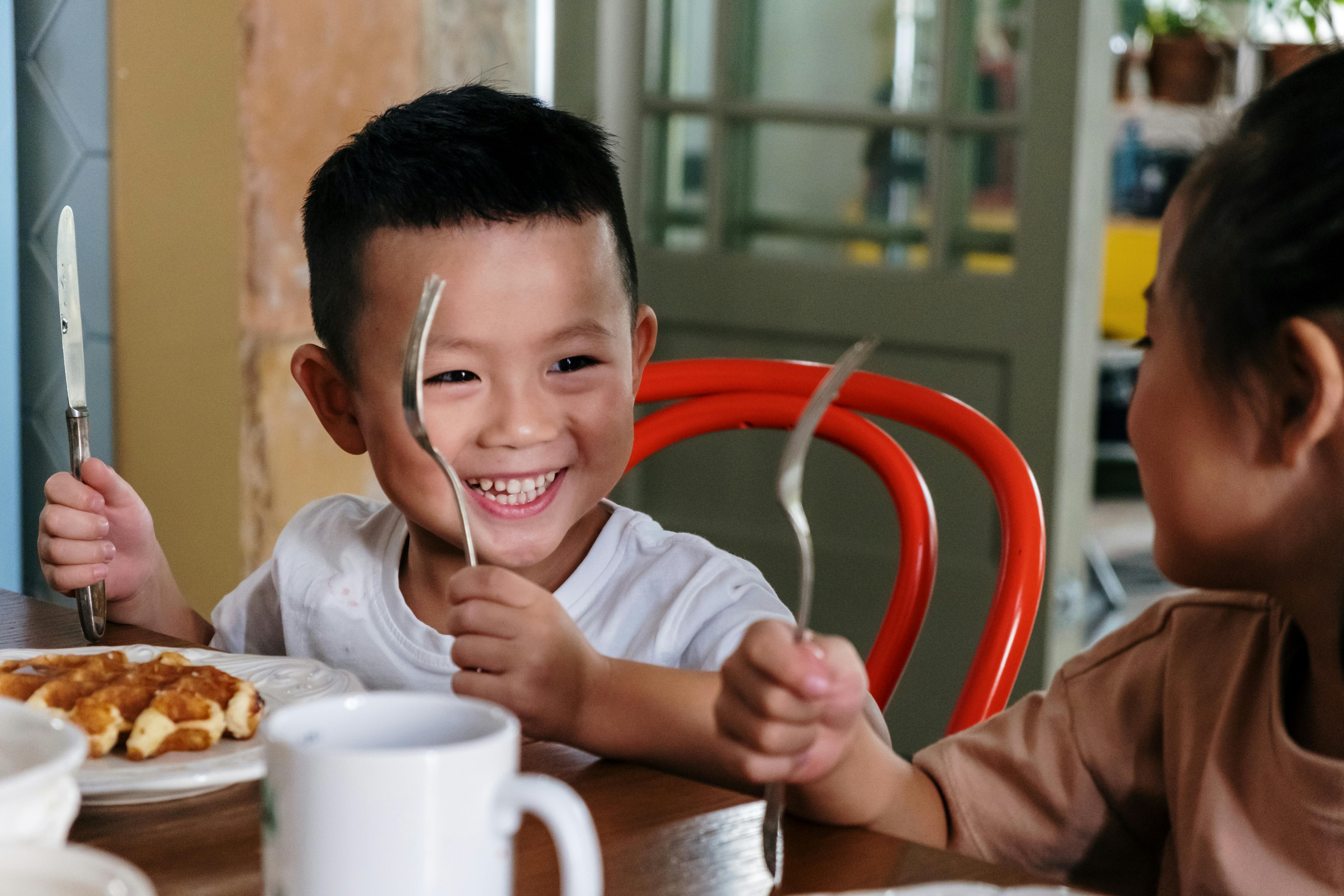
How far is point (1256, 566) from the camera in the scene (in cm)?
69

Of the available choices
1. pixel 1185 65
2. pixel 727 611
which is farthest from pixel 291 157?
pixel 1185 65

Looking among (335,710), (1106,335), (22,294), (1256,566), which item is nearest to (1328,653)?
(1256,566)

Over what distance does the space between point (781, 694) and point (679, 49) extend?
2.33 metres

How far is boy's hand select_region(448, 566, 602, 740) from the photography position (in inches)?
28.9

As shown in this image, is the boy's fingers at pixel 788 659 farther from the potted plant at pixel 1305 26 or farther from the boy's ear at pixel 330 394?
the boy's ear at pixel 330 394

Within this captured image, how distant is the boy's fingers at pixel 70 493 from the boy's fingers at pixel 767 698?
1.98 feet

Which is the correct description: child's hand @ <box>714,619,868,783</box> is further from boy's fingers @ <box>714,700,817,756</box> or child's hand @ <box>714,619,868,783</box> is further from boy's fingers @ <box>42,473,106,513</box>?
boy's fingers @ <box>42,473,106,513</box>

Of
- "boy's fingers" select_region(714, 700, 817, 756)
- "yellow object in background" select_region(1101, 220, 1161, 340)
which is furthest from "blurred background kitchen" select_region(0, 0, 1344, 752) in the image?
"yellow object in background" select_region(1101, 220, 1161, 340)

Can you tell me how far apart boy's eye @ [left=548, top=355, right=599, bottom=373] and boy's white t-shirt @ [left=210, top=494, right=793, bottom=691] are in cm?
15

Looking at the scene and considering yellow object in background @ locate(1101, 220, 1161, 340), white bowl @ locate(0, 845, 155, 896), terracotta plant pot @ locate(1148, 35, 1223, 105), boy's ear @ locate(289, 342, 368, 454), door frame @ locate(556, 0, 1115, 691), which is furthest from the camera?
yellow object in background @ locate(1101, 220, 1161, 340)

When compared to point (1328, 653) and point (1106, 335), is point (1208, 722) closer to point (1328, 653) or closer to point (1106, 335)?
point (1328, 653)

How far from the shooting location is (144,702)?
675 mm

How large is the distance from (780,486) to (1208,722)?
15.1 inches

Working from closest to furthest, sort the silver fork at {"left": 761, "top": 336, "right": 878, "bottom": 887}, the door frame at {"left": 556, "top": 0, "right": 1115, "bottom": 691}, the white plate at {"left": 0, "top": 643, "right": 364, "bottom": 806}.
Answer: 1. the silver fork at {"left": 761, "top": 336, "right": 878, "bottom": 887}
2. the white plate at {"left": 0, "top": 643, "right": 364, "bottom": 806}
3. the door frame at {"left": 556, "top": 0, "right": 1115, "bottom": 691}
